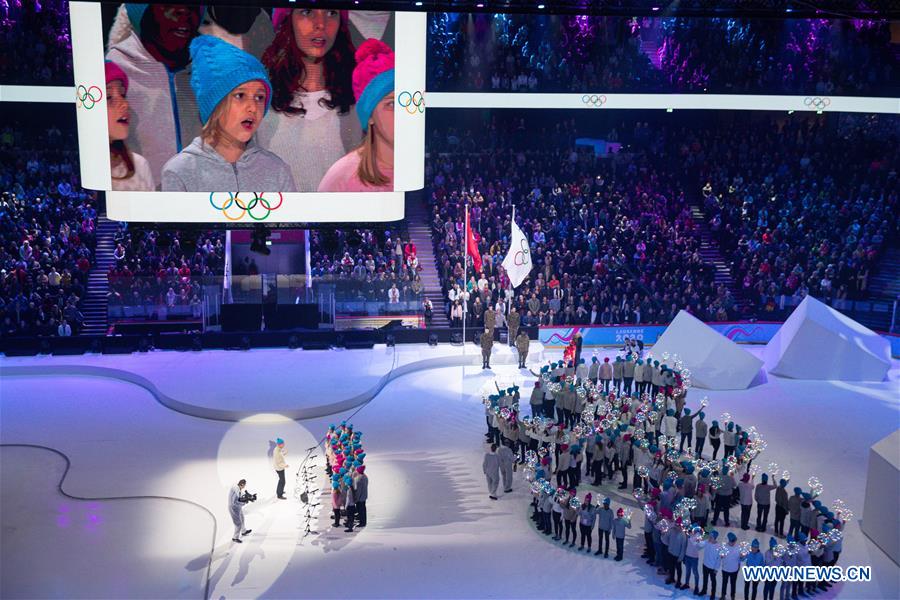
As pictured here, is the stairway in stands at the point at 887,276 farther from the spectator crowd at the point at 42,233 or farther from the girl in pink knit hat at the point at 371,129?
the spectator crowd at the point at 42,233

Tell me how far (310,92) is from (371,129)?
5.29ft

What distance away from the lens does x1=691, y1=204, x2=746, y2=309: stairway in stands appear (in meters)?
29.3

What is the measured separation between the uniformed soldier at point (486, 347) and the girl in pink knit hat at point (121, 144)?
907 centimetres

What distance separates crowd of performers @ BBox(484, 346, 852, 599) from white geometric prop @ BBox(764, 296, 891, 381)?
458 cm

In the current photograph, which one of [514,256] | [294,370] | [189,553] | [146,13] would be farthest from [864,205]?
[189,553]

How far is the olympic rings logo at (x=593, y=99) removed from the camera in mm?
30031

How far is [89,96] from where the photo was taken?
19.3 m

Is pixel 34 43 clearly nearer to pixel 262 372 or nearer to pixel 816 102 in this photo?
pixel 262 372

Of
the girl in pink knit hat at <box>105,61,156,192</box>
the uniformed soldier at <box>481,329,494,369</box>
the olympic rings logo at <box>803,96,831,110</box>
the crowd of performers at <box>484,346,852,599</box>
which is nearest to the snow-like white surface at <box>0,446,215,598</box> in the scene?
the crowd of performers at <box>484,346,852,599</box>

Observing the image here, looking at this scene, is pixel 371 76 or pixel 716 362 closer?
pixel 371 76

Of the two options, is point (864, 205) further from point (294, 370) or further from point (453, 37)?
point (294, 370)

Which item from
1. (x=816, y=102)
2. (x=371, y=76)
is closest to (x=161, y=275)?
(x=371, y=76)

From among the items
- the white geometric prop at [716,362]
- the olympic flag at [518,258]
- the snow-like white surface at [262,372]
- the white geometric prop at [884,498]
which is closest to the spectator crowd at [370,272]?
the snow-like white surface at [262,372]

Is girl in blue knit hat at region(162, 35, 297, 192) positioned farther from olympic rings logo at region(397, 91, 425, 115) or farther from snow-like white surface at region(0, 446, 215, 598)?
snow-like white surface at region(0, 446, 215, 598)
